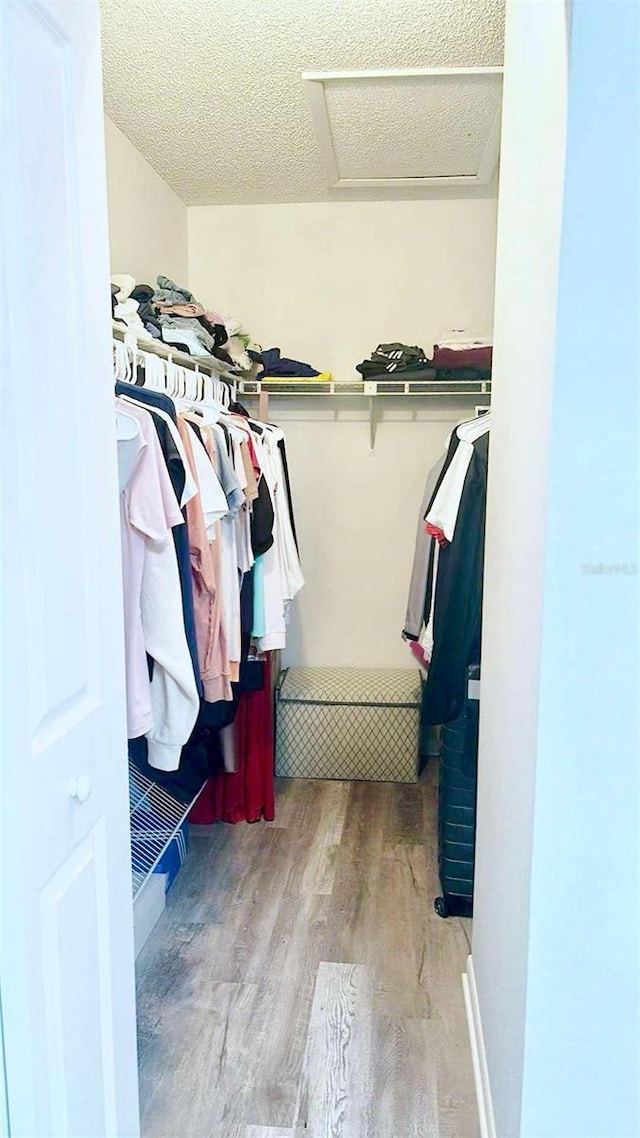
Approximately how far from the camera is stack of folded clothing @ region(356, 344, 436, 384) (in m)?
3.00

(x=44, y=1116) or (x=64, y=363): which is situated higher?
(x=64, y=363)

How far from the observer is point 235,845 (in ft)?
8.71

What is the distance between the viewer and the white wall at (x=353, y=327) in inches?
129

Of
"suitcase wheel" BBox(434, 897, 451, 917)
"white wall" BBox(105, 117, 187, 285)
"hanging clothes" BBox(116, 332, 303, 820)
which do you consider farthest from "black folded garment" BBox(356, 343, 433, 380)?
"suitcase wheel" BBox(434, 897, 451, 917)

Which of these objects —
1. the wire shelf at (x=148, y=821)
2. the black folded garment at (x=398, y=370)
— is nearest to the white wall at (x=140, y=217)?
the black folded garment at (x=398, y=370)

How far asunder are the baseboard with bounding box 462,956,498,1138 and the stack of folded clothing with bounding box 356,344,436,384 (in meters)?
2.16

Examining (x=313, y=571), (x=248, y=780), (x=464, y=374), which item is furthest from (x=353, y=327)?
(x=248, y=780)

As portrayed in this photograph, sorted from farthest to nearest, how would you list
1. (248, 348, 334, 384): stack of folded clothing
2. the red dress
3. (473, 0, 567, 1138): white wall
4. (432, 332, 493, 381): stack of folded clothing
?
(248, 348, 334, 384): stack of folded clothing
(432, 332, 493, 381): stack of folded clothing
the red dress
(473, 0, 567, 1138): white wall

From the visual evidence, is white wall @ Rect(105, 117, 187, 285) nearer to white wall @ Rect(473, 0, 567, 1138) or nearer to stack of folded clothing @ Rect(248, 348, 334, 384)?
stack of folded clothing @ Rect(248, 348, 334, 384)

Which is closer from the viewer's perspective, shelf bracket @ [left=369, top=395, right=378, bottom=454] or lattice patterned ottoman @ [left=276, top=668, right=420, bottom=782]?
lattice patterned ottoman @ [left=276, top=668, right=420, bottom=782]

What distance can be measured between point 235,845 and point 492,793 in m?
1.45

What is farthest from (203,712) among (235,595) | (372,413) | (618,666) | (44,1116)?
(372,413)

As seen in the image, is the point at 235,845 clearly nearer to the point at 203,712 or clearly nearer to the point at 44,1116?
the point at 203,712

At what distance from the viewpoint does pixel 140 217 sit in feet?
9.07
